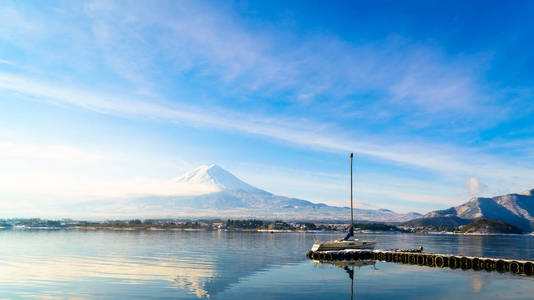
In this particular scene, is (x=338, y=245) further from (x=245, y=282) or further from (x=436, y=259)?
(x=245, y=282)

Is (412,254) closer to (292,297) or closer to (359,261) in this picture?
(359,261)

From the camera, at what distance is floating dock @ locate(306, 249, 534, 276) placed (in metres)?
63.7

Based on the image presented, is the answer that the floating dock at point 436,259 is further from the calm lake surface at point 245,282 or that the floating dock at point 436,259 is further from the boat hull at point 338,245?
the calm lake surface at point 245,282

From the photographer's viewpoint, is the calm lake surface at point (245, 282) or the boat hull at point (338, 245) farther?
the boat hull at point (338, 245)

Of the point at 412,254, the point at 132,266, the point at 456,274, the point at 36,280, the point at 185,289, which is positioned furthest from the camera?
the point at 412,254

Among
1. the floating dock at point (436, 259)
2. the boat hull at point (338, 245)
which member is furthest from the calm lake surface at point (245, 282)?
the boat hull at point (338, 245)

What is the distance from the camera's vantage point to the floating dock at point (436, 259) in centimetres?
6372

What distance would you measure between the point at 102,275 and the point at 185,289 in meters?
17.4

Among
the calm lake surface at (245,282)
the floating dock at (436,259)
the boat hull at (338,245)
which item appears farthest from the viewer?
the boat hull at (338,245)

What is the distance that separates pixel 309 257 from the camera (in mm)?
84312

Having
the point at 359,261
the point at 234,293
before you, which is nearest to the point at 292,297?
the point at 234,293

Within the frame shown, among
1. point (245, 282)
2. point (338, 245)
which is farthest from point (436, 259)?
point (245, 282)

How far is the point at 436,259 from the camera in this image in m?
73.1

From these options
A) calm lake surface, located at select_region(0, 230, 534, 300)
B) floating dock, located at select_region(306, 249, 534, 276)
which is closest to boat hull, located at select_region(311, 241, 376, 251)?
floating dock, located at select_region(306, 249, 534, 276)
